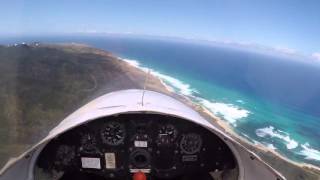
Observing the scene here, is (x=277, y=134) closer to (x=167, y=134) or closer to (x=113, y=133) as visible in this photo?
(x=167, y=134)

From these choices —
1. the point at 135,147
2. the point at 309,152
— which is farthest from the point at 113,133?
the point at 309,152

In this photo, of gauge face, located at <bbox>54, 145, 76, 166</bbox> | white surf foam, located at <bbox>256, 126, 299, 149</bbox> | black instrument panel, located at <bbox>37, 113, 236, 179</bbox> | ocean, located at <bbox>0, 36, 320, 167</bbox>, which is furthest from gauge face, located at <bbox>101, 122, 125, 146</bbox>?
white surf foam, located at <bbox>256, 126, 299, 149</bbox>

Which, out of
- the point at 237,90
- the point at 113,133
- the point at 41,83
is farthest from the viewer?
the point at 237,90

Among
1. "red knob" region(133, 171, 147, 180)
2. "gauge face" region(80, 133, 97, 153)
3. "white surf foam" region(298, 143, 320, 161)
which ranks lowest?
"white surf foam" region(298, 143, 320, 161)

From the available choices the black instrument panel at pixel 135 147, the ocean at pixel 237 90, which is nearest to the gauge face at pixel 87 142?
the black instrument panel at pixel 135 147

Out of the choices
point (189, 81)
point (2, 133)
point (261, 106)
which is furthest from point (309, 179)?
point (2, 133)

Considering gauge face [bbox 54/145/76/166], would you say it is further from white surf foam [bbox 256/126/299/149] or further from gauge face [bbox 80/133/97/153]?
white surf foam [bbox 256/126/299/149]
